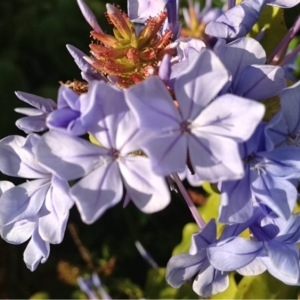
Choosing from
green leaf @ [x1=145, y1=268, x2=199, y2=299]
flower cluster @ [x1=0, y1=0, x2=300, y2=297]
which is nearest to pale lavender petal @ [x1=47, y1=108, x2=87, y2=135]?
flower cluster @ [x1=0, y1=0, x2=300, y2=297]

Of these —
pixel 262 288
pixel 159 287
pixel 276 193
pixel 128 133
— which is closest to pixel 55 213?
pixel 128 133

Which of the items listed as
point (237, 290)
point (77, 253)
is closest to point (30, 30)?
point (77, 253)

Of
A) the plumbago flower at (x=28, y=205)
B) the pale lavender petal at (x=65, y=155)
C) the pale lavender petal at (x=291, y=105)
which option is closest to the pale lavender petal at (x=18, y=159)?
the plumbago flower at (x=28, y=205)

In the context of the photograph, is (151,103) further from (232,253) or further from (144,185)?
(232,253)

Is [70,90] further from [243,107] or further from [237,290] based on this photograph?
[237,290]

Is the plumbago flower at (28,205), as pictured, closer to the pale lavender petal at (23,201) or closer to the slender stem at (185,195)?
the pale lavender petal at (23,201)

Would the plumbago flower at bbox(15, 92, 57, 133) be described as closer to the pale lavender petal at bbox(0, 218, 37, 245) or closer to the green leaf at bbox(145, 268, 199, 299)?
the pale lavender petal at bbox(0, 218, 37, 245)
